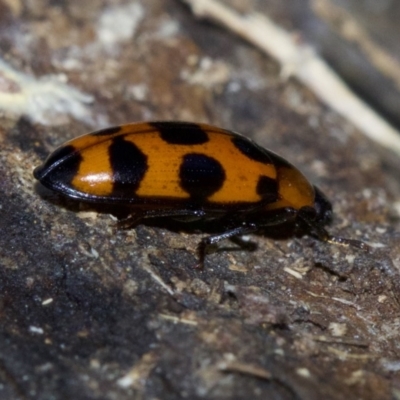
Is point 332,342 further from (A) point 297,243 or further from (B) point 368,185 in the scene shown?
(B) point 368,185

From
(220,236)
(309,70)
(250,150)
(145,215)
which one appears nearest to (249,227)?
(220,236)

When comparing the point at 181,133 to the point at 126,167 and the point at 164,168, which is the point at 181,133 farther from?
the point at 126,167

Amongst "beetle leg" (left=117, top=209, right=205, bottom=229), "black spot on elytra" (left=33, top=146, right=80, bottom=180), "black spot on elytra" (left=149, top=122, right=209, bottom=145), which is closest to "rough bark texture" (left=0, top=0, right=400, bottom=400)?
"beetle leg" (left=117, top=209, right=205, bottom=229)

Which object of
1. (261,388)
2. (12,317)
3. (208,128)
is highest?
(208,128)

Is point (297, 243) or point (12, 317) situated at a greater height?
point (297, 243)

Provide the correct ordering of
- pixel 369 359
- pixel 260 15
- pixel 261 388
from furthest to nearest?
1. pixel 260 15
2. pixel 369 359
3. pixel 261 388

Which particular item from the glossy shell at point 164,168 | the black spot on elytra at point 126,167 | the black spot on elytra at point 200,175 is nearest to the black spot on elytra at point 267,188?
the glossy shell at point 164,168

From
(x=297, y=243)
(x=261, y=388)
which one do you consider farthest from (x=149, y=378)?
(x=297, y=243)
